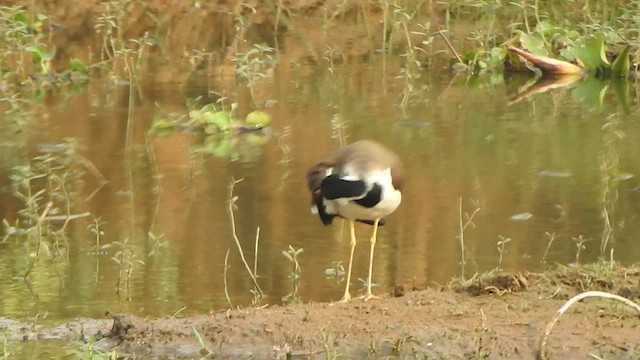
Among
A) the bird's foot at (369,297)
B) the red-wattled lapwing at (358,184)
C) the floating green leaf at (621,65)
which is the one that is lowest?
the floating green leaf at (621,65)

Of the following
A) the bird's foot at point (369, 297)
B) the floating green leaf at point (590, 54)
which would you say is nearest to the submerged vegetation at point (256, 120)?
the floating green leaf at point (590, 54)

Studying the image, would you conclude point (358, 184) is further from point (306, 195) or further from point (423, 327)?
point (306, 195)

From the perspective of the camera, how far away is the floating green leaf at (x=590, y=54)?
1111cm

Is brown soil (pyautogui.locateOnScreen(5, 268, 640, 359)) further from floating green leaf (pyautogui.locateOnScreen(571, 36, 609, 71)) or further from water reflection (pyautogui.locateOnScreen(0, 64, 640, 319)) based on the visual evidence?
floating green leaf (pyautogui.locateOnScreen(571, 36, 609, 71))

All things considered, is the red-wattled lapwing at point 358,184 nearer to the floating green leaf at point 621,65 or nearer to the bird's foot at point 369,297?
the bird's foot at point 369,297

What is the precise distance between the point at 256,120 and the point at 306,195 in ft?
6.42

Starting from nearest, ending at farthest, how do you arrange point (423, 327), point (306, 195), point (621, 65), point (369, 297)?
point (423, 327) → point (369, 297) → point (306, 195) → point (621, 65)

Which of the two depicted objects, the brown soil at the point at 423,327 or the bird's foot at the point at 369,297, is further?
the bird's foot at the point at 369,297

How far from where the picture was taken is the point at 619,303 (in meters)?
4.92

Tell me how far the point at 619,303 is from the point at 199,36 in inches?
360

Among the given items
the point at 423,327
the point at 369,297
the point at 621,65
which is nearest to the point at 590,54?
the point at 621,65

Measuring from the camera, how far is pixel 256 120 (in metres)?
9.20

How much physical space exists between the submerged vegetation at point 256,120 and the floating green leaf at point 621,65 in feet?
0.07

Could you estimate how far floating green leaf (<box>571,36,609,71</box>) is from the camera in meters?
11.1
